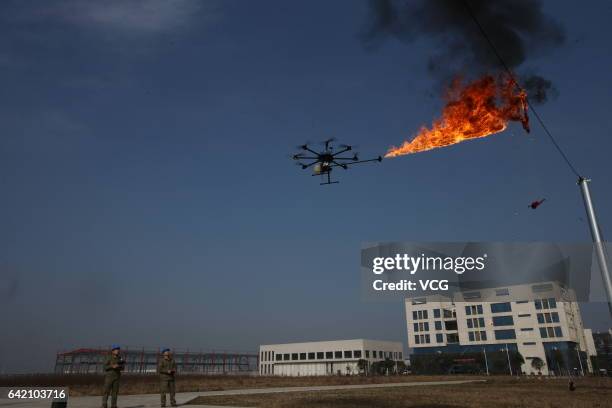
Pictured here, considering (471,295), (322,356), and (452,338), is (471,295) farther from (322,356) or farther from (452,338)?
(322,356)

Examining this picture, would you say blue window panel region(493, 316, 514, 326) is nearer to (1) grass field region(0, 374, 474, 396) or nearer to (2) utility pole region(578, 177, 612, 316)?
(1) grass field region(0, 374, 474, 396)

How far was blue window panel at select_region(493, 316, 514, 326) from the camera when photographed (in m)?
111

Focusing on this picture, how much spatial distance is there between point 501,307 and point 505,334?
265 inches

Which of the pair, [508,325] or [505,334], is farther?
[508,325]

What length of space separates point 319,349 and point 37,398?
12365cm

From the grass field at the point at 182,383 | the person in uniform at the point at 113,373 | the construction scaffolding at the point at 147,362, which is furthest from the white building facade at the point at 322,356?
the person in uniform at the point at 113,373

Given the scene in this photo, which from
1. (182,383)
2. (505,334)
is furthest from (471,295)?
(182,383)

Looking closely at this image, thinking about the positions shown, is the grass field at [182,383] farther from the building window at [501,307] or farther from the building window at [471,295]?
the building window at [471,295]

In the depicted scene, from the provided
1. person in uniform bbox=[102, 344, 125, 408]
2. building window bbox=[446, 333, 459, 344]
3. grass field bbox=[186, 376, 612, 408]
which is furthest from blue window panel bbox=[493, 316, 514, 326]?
person in uniform bbox=[102, 344, 125, 408]

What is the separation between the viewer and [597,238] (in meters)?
9.93

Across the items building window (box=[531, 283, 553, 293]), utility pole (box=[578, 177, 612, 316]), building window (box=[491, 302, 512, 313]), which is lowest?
utility pole (box=[578, 177, 612, 316])

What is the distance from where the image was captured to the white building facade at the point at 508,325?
343 feet

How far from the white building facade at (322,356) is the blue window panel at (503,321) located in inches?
1253

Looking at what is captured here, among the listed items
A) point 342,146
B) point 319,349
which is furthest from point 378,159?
point 319,349
